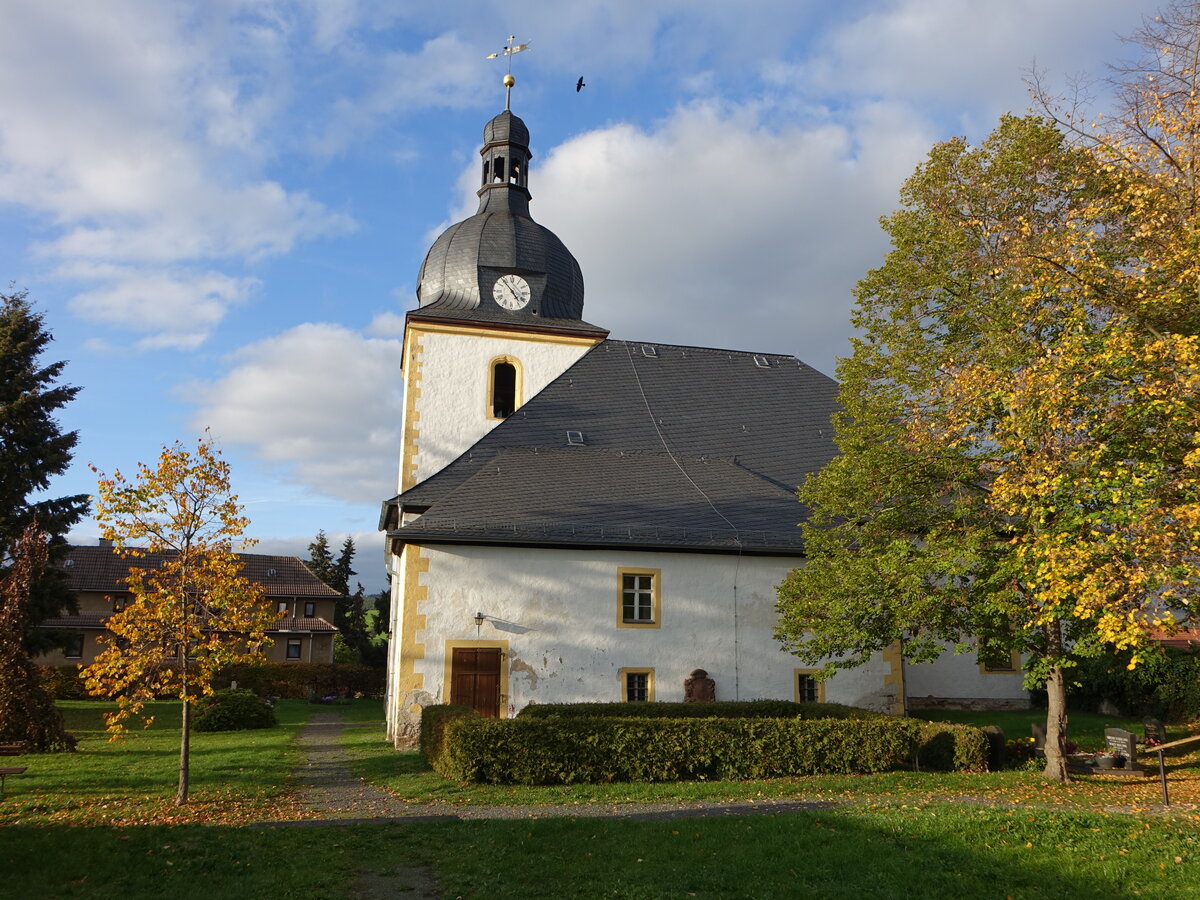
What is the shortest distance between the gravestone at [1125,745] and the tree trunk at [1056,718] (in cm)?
111

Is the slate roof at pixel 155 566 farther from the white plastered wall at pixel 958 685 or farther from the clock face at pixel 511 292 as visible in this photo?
the white plastered wall at pixel 958 685

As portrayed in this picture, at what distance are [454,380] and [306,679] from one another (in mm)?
20008

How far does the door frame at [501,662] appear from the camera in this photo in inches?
679

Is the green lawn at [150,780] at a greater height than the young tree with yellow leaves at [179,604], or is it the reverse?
the young tree with yellow leaves at [179,604]

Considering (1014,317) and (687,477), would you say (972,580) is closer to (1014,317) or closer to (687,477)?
(1014,317)

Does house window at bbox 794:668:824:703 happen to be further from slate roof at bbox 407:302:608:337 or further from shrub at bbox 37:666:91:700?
shrub at bbox 37:666:91:700

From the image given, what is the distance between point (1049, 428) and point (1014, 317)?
2034mm

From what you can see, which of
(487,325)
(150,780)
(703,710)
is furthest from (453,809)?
(487,325)

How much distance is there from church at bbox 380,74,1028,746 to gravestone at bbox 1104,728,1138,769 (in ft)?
17.1

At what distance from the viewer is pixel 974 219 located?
1348 centimetres

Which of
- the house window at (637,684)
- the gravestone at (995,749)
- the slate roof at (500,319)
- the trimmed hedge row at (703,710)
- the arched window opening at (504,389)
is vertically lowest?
the gravestone at (995,749)

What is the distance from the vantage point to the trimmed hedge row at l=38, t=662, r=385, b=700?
118 ft

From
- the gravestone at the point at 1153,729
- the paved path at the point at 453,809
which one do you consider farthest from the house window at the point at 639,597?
the gravestone at the point at 1153,729

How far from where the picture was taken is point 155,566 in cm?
4306
